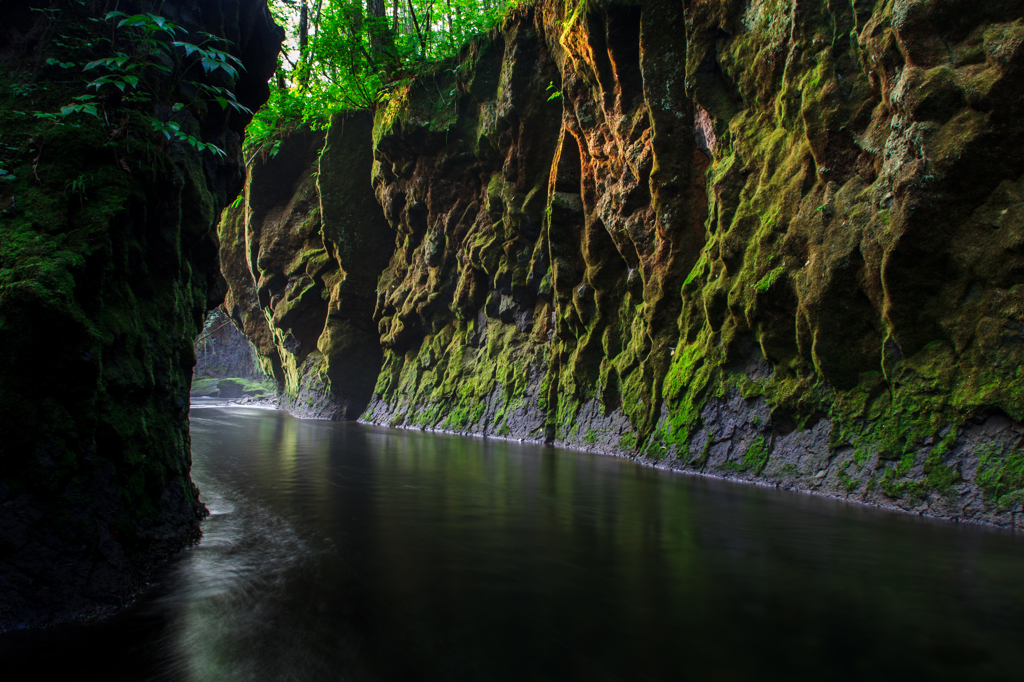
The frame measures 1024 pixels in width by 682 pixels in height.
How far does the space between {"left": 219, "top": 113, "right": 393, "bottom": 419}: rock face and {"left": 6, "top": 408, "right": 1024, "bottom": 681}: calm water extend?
64.4 feet

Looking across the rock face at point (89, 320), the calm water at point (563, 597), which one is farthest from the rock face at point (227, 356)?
the rock face at point (89, 320)

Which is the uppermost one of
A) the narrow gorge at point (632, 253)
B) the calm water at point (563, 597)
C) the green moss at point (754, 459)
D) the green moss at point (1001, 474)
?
the narrow gorge at point (632, 253)

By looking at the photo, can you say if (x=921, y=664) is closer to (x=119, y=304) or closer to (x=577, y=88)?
(x=119, y=304)

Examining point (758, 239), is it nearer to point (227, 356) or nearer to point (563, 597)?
point (563, 597)

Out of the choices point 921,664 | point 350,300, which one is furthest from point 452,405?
point 921,664

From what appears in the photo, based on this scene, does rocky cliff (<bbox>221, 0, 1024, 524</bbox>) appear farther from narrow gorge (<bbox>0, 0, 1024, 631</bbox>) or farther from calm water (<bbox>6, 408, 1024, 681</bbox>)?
calm water (<bbox>6, 408, 1024, 681</bbox>)

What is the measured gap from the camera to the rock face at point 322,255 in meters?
26.7

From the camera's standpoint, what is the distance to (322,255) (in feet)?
94.7

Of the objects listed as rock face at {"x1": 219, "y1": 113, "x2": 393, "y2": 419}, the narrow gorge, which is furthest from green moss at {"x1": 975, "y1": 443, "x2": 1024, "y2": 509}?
rock face at {"x1": 219, "y1": 113, "x2": 393, "y2": 419}

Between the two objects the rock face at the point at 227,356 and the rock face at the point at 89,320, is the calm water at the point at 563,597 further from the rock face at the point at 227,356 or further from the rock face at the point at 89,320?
the rock face at the point at 227,356

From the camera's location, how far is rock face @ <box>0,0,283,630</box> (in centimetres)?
403

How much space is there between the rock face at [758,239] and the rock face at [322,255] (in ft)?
21.4

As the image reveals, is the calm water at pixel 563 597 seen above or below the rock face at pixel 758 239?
below

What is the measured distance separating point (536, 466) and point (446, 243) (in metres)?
13.6
